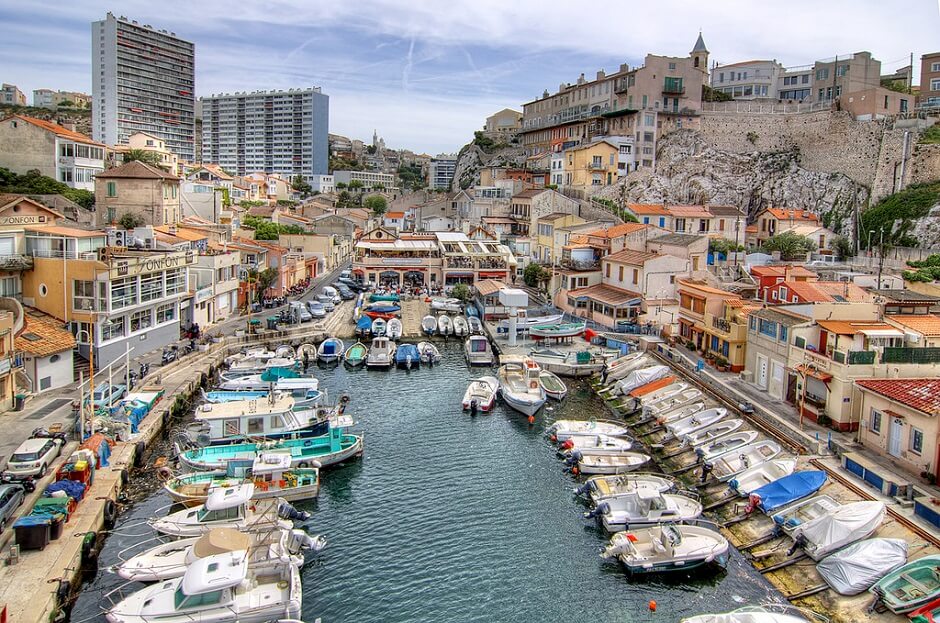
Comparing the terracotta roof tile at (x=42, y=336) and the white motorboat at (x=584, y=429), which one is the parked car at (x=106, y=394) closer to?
the terracotta roof tile at (x=42, y=336)

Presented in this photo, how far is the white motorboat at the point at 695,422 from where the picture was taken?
28.8m

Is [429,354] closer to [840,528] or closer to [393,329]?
[393,329]

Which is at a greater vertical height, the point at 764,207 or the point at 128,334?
the point at 764,207

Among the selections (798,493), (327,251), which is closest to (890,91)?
(327,251)

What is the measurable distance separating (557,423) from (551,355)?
10.2 metres

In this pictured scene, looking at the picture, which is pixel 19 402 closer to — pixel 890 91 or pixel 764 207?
pixel 764 207

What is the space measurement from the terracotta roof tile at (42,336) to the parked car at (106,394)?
2.39m

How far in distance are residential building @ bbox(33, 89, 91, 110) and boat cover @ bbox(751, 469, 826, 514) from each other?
483ft

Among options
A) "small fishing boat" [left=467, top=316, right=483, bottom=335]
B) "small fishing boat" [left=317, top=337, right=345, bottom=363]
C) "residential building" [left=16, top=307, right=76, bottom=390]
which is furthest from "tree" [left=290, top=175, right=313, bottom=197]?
"residential building" [left=16, top=307, right=76, bottom=390]

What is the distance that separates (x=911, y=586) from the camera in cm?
1738

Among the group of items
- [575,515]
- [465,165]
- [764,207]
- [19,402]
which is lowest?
[575,515]

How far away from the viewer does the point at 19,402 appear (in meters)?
27.3

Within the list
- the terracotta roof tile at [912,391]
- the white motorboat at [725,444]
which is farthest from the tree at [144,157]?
the terracotta roof tile at [912,391]

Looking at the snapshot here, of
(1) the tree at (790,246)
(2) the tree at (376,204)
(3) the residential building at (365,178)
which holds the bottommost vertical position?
(1) the tree at (790,246)
